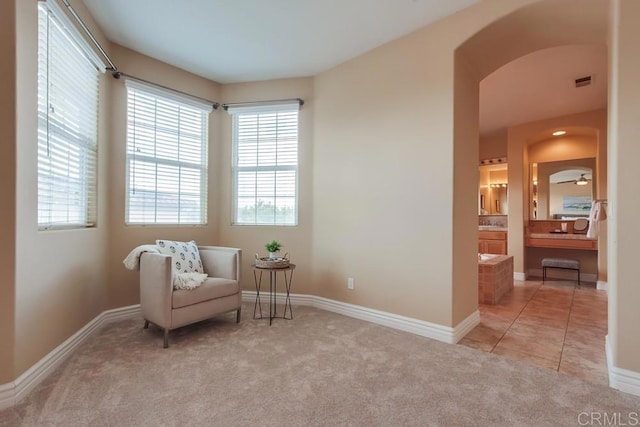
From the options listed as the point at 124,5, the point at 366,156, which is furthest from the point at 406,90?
the point at 124,5

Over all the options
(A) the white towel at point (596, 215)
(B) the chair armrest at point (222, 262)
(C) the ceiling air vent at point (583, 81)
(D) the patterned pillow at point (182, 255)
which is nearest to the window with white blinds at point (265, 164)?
(B) the chair armrest at point (222, 262)

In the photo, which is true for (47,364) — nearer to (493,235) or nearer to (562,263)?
(493,235)

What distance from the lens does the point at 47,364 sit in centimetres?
198

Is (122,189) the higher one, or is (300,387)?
(122,189)

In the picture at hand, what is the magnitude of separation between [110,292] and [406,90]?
349 cm

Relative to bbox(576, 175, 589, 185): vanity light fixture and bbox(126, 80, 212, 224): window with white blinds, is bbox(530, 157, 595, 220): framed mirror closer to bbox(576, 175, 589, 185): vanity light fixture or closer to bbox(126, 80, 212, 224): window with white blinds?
bbox(576, 175, 589, 185): vanity light fixture

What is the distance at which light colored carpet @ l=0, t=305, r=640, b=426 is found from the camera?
1571mm

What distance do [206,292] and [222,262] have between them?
17.3 inches

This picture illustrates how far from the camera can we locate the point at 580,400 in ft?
5.69

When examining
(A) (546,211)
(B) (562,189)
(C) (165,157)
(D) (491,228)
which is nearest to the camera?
(C) (165,157)

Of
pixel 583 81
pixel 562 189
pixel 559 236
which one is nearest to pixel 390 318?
pixel 583 81

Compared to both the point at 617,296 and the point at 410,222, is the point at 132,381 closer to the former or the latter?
the point at 410,222

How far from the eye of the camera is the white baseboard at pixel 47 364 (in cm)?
166

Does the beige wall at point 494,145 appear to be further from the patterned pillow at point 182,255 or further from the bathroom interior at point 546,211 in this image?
the patterned pillow at point 182,255
